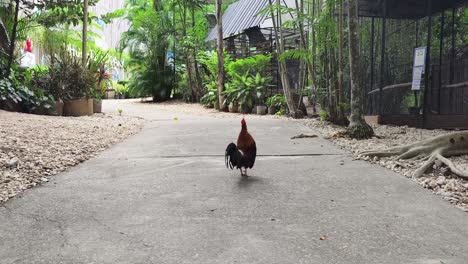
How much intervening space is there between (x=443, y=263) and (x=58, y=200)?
9.67 feet

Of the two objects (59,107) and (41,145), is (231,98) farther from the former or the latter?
(41,145)

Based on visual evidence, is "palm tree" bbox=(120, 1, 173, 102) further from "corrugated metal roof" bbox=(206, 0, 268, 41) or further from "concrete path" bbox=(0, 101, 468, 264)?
"concrete path" bbox=(0, 101, 468, 264)

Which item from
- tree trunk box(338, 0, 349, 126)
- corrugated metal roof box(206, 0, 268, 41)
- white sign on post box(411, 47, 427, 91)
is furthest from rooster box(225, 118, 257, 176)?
corrugated metal roof box(206, 0, 268, 41)

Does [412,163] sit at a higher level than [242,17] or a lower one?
lower

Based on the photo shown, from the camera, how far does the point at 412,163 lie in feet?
17.1

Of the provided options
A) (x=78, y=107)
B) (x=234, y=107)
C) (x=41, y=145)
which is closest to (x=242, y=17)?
(x=234, y=107)

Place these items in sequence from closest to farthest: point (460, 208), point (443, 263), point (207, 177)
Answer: point (443, 263)
point (460, 208)
point (207, 177)

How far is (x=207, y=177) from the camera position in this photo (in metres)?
4.59

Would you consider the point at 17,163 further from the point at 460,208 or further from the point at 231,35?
the point at 231,35

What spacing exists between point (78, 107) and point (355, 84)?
6.45m

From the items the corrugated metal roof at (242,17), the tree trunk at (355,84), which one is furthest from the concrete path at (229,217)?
the corrugated metal roof at (242,17)

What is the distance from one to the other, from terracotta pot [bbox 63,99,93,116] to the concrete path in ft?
17.9

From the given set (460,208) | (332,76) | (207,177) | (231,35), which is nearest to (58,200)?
(207,177)

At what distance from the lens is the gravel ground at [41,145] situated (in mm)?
4426
